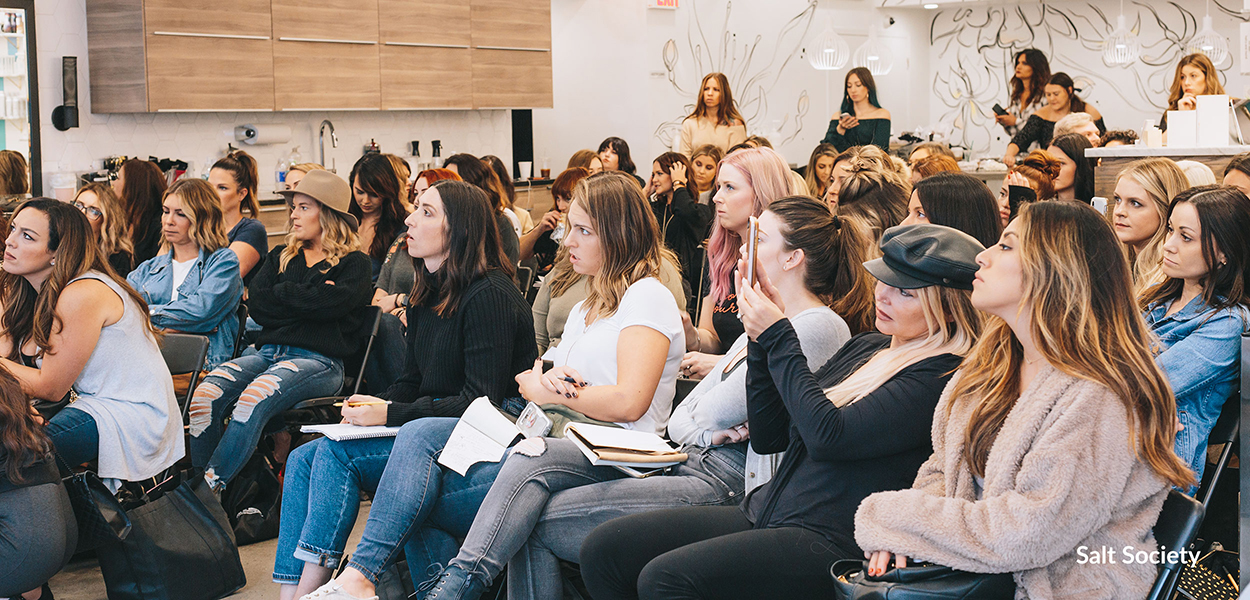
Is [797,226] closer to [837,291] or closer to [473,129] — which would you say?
[837,291]

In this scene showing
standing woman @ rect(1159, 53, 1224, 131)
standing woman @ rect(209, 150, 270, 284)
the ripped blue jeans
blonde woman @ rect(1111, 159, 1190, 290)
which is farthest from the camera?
standing woman @ rect(1159, 53, 1224, 131)

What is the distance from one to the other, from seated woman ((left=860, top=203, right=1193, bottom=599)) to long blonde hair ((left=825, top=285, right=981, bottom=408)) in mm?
178

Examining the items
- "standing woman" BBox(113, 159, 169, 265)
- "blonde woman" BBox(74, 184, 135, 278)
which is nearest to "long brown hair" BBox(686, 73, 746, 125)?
"standing woman" BBox(113, 159, 169, 265)

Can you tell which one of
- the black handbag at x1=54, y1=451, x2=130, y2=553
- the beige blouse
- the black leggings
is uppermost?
the beige blouse

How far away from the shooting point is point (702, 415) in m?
2.58

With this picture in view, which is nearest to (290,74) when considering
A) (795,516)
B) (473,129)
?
(473,129)

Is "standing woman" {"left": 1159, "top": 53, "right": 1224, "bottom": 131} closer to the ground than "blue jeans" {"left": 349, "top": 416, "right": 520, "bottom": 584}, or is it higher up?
higher up

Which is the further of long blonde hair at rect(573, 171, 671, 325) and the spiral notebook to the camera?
long blonde hair at rect(573, 171, 671, 325)

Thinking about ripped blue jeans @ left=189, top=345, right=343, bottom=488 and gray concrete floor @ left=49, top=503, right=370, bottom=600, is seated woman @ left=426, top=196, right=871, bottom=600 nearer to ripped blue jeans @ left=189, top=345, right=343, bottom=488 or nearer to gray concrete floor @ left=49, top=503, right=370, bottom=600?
gray concrete floor @ left=49, top=503, right=370, bottom=600

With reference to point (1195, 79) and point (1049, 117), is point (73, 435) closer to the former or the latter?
point (1195, 79)

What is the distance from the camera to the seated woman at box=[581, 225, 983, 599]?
206 centimetres

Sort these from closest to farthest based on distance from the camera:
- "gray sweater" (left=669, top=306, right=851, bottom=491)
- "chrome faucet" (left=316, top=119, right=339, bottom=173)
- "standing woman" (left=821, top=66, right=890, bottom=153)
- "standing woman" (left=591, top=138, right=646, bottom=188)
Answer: "gray sweater" (left=669, top=306, right=851, bottom=491) < "standing woman" (left=591, top=138, right=646, bottom=188) < "chrome faucet" (left=316, top=119, right=339, bottom=173) < "standing woman" (left=821, top=66, right=890, bottom=153)

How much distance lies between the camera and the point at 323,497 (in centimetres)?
284

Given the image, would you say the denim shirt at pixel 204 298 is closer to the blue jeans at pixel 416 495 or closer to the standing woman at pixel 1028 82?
the blue jeans at pixel 416 495
